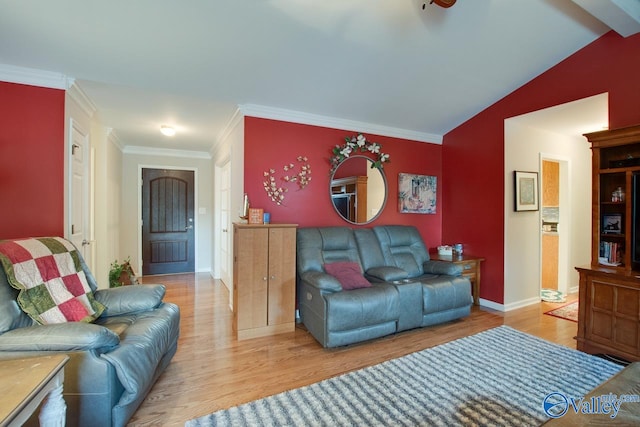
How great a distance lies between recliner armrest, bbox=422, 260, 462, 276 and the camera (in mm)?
3315

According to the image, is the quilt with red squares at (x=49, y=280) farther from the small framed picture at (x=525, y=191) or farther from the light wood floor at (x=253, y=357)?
the small framed picture at (x=525, y=191)

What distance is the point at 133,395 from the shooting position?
61.9 inches

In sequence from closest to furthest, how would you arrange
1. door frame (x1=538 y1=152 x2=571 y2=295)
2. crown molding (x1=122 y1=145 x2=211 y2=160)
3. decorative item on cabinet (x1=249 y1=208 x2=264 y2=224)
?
decorative item on cabinet (x1=249 y1=208 x2=264 y2=224), door frame (x1=538 y1=152 x2=571 y2=295), crown molding (x1=122 y1=145 x2=211 y2=160)

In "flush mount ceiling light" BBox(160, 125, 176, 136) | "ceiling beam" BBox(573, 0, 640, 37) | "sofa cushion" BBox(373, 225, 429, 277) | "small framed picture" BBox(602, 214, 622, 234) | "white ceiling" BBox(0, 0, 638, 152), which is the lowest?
"sofa cushion" BBox(373, 225, 429, 277)

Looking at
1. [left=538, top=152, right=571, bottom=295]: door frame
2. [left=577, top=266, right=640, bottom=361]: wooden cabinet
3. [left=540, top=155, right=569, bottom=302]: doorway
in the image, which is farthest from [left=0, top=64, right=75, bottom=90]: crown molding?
[left=538, top=152, right=571, bottom=295]: door frame

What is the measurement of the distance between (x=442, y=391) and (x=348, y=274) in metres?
1.27

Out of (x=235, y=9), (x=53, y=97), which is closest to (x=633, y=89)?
(x=235, y=9)

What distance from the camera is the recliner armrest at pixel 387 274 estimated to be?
3.13 m

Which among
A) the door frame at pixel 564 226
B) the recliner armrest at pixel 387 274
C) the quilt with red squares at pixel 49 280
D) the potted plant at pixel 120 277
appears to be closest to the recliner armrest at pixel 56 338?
the quilt with red squares at pixel 49 280

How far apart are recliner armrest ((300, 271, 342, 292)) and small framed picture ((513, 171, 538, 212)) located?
260 cm

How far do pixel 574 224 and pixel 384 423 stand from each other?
15.0 feet

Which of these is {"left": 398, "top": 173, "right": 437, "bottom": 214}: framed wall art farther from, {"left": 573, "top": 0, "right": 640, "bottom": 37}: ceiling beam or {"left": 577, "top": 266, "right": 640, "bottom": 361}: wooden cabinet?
{"left": 573, "top": 0, "right": 640, "bottom": 37}: ceiling beam

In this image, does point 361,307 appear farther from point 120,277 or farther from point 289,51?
point 120,277

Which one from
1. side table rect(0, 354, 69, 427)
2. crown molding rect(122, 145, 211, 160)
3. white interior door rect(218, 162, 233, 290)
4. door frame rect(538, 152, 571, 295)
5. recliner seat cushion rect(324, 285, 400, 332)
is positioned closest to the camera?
side table rect(0, 354, 69, 427)
